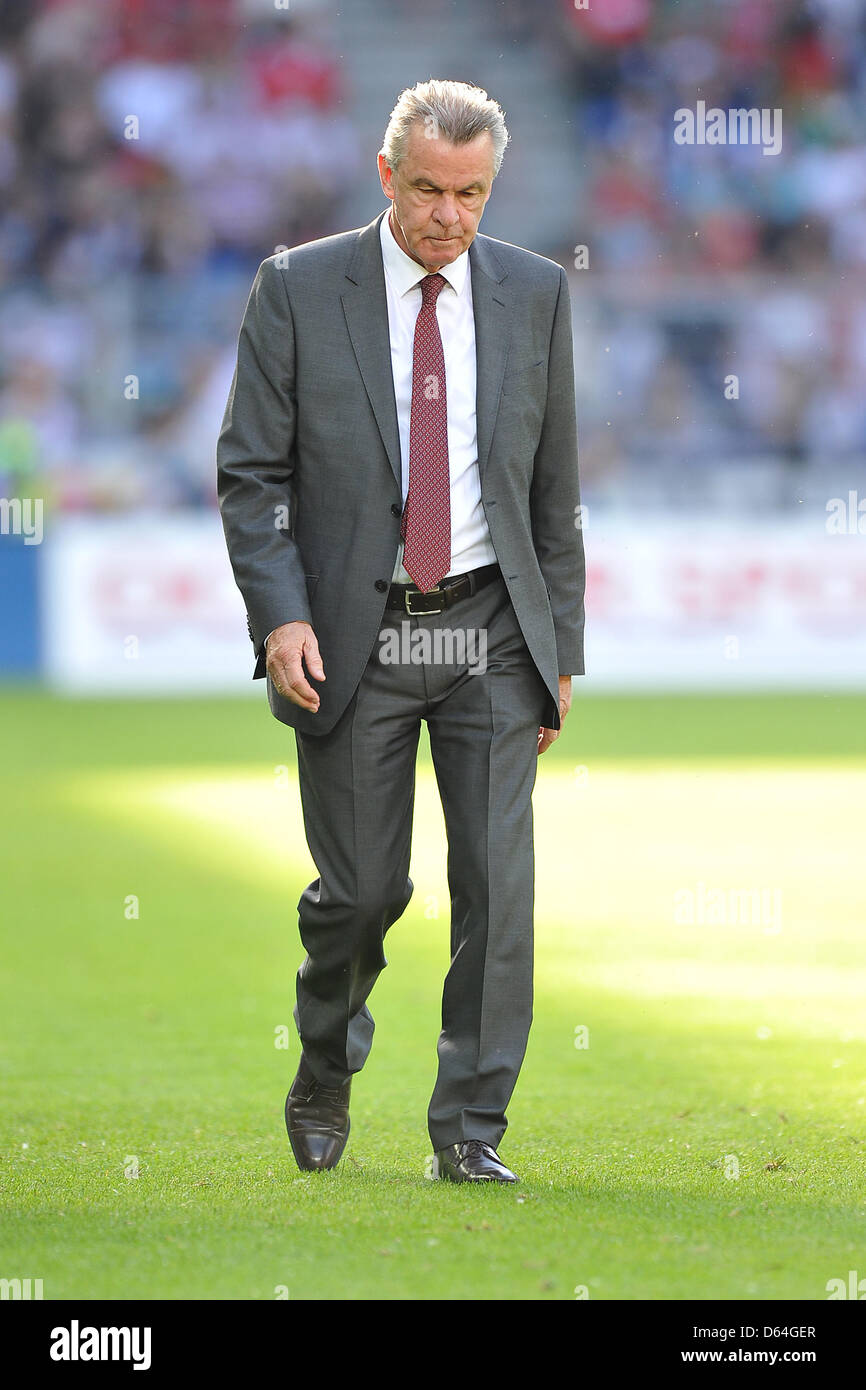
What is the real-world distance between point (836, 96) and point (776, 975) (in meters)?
15.8

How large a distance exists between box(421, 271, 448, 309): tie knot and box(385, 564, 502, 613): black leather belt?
1.86 ft

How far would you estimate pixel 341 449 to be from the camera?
405 centimetres

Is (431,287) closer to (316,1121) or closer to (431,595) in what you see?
(431,595)

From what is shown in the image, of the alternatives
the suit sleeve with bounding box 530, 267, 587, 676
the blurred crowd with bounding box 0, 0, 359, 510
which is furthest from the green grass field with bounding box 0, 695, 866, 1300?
the blurred crowd with bounding box 0, 0, 359, 510

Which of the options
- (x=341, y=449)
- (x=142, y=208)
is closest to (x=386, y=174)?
(x=341, y=449)

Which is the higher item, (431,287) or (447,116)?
(447,116)

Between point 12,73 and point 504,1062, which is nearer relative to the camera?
point 504,1062

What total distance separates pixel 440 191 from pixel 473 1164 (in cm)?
191

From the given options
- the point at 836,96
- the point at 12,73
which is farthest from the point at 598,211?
the point at 12,73

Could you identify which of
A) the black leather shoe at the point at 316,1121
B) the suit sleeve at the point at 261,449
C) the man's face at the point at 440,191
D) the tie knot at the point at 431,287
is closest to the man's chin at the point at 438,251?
the man's face at the point at 440,191

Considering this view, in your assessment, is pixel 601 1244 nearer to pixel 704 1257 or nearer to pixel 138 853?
pixel 704 1257

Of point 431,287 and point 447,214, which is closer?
point 447,214

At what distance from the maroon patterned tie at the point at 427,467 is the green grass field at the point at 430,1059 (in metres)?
1.25

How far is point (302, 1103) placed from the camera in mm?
4230
